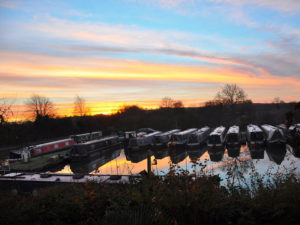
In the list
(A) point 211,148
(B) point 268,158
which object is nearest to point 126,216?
(B) point 268,158

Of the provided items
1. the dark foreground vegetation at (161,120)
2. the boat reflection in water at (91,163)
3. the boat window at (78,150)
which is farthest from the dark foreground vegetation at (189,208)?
the dark foreground vegetation at (161,120)

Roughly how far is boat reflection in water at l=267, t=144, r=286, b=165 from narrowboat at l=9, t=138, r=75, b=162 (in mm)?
26619

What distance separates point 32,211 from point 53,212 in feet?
1.97

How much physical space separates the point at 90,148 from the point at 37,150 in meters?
6.33

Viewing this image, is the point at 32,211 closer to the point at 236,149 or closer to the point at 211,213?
the point at 211,213

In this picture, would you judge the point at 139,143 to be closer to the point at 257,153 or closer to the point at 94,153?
the point at 94,153

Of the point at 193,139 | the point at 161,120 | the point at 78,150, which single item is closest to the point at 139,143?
the point at 193,139

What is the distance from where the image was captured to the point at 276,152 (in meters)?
29.5

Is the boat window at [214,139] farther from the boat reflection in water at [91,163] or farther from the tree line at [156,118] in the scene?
the tree line at [156,118]

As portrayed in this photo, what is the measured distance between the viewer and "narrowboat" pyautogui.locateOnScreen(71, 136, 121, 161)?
97.9 ft

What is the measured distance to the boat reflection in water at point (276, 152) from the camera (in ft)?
85.9

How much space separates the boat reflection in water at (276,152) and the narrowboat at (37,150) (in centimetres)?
2662

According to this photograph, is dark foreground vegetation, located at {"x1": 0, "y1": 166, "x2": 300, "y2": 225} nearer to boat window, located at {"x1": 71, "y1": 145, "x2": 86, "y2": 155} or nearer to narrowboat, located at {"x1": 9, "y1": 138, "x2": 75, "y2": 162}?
narrowboat, located at {"x1": 9, "y1": 138, "x2": 75, "y2": 162}

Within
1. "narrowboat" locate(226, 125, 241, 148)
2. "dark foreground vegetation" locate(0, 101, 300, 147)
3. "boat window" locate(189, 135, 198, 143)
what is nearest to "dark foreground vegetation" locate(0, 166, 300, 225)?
"narrowboat" locate(226, 125, 241, 148)
